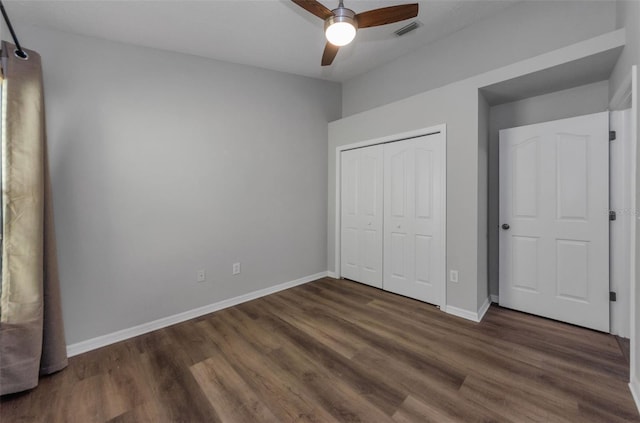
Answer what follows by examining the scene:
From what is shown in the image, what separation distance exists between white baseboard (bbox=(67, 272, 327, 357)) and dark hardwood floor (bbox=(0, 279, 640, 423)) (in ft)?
0.28

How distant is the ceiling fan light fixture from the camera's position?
5.45 ft

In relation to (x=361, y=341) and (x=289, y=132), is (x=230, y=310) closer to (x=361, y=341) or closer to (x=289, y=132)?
(x=361, y=341)

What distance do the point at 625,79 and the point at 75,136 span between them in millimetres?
4093

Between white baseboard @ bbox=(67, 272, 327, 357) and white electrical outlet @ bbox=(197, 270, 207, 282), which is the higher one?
white electrical outlet @ bbox=(197, 270, 207, 282)

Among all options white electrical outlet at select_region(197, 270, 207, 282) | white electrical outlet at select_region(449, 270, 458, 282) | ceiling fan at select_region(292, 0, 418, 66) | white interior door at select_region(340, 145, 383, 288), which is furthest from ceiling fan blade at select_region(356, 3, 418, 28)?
white electrical outlet at select_region(197, 270, 207, 282)

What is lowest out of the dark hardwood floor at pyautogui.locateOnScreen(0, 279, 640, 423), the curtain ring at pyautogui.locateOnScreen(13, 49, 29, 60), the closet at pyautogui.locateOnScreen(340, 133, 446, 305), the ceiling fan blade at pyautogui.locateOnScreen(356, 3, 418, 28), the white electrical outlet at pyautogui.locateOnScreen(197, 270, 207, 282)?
the dark hardwood floor at pyautogui.locateOnScreen(0, 279, 640, 423)

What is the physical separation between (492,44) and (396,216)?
6.53 ft

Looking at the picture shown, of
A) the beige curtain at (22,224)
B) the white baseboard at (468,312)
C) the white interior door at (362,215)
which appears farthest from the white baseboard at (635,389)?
the beige curtain at (22,224)

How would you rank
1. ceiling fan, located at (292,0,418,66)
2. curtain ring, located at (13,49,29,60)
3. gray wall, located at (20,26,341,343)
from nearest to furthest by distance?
ceiling fan, located at (292,0,418,66) → curtain ring, located at (13,49,29,60) → gray wall, located at (20,26,341,343)

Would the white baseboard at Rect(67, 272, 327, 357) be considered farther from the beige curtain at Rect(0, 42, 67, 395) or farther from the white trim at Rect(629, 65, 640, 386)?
the white trim at Rect(629, 65, 640, 386)

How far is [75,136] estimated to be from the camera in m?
2.18

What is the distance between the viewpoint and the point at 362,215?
3609 mm

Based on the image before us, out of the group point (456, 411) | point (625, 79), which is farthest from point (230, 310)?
point (625, 79)

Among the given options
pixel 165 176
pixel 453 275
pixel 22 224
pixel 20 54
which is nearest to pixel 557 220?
pixel 453 275
